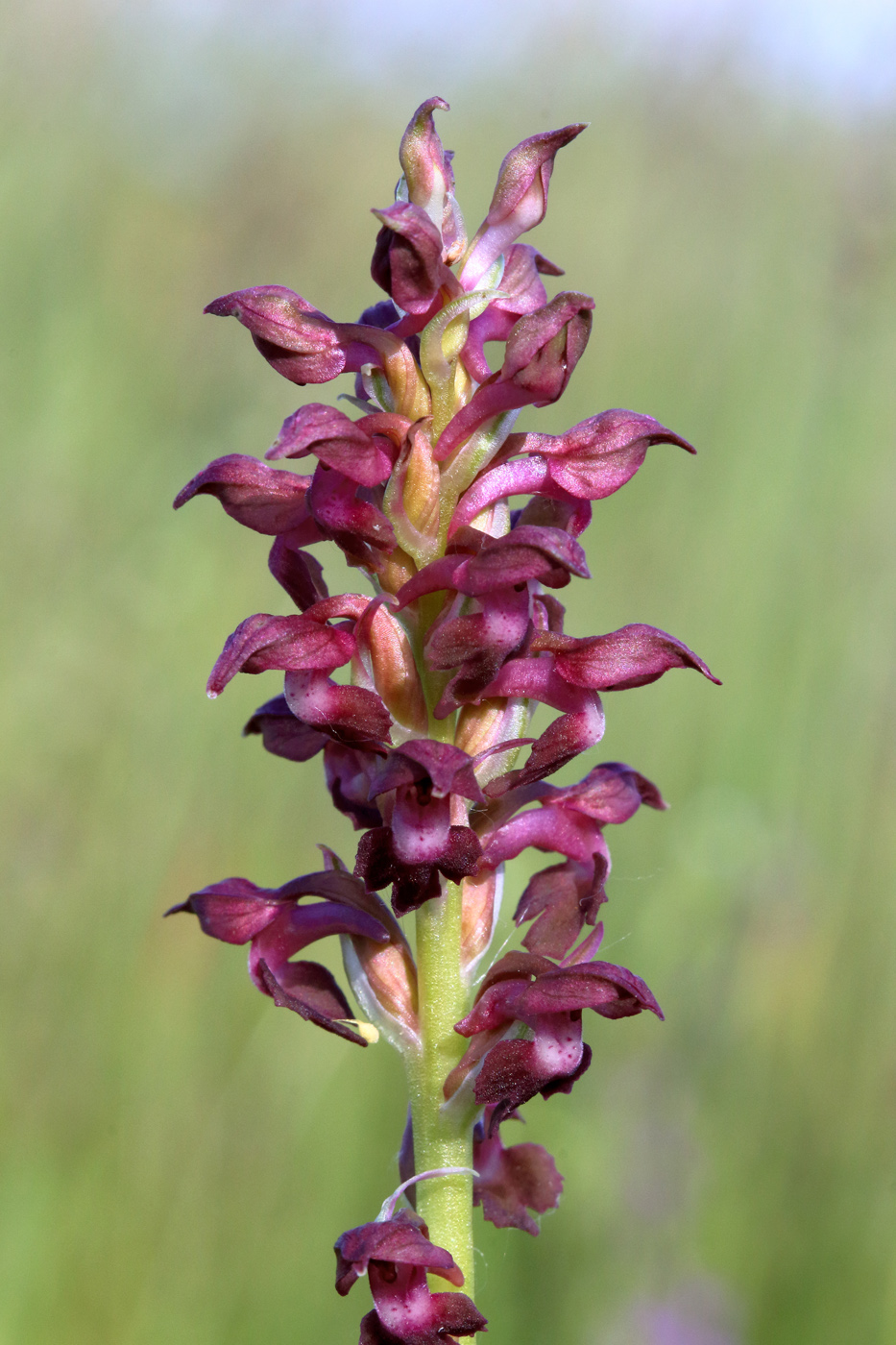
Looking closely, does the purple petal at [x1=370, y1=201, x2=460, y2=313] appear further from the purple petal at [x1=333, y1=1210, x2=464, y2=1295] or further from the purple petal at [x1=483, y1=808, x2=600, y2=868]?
the purple petal at [x1=333, y1=1210, x2=464, y2=1295]

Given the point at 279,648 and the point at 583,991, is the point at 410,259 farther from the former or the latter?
the point at 583,991

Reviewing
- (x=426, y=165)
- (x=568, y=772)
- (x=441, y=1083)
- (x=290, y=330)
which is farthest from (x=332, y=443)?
(x=568, y=772)

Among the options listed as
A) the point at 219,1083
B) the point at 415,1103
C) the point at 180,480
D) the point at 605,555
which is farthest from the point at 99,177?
the point at 415,1103

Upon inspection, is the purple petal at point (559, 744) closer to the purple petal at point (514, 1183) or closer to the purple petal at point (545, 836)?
the purple petal at point (545, 836)

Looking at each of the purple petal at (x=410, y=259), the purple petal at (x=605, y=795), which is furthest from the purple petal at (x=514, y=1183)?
the purple petal at (x=410, y=259)

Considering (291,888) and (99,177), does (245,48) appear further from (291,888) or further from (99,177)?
(291,888)

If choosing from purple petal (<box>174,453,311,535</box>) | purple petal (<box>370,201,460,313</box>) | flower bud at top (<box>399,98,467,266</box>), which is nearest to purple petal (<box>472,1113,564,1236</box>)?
purple petal (<box>174,453,311,535</box>)
